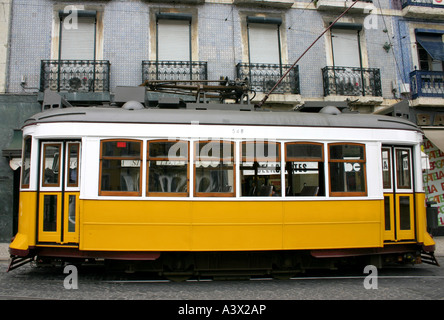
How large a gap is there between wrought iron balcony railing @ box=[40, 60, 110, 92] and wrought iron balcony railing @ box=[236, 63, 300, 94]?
4684 mm

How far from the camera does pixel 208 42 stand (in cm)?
1338

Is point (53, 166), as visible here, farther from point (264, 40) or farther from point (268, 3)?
point (268, 3)

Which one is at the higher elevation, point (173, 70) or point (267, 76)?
point (173, 70)

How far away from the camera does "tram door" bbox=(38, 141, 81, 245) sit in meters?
6.77

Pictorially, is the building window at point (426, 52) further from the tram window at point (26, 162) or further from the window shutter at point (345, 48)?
the tram window at point (26, 162)

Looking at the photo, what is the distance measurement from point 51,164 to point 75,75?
635 centimetres

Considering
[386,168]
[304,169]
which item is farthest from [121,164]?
[386,168]

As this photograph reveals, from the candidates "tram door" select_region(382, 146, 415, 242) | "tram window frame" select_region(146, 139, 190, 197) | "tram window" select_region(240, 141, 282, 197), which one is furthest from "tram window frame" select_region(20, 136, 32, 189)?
"tram door" select_region(382, 146, 415, 242)

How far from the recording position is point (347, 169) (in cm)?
726

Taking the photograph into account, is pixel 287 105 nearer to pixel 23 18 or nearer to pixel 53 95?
pixel 53 95

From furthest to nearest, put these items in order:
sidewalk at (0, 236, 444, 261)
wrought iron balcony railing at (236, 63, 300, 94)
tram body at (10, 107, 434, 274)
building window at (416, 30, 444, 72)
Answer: building window at (416, 30, 444, 72)
wrought iron balcony railing at (236, 63, 300, 94)
sidewalk at (0, 236, 444, 261)
tram body at (10, 107, 434, 274)

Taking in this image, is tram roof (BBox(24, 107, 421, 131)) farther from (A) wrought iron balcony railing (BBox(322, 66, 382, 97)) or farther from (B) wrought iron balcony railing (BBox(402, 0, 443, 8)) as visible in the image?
(B) wrought iron balcony railing (BBox(402, 0, 443, 8))

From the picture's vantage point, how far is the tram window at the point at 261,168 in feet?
22.8

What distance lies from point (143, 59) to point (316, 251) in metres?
9.12
